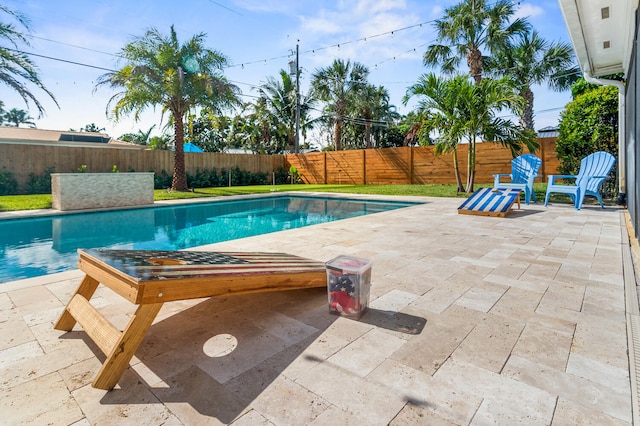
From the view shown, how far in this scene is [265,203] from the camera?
11375 millimetres

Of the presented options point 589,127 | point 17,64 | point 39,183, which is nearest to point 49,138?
point 39,183

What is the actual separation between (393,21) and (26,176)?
14661 millimetres

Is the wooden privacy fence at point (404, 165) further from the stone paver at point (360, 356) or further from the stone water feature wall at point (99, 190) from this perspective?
the stone paver at point (360, 356)

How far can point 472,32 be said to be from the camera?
13938 millimetres

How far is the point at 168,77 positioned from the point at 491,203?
10929mm

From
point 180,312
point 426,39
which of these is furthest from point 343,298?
point 426,39

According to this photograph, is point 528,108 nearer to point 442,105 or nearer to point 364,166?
point 364,166

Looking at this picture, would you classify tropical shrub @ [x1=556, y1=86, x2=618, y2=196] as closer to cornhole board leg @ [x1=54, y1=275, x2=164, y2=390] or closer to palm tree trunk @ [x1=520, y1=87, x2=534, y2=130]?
palm tree trunk @ [x1=520, y1=87, x2=534, y2=130]

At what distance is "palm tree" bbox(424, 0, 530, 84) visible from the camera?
44.3ft

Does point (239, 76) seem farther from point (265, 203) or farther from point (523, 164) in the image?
point (523, 164)

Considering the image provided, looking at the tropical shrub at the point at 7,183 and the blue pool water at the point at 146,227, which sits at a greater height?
the tropical shrub at the point at 7,183

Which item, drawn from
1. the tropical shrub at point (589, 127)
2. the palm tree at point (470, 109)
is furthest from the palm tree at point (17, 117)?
the tropical shrub at point (589, 127)

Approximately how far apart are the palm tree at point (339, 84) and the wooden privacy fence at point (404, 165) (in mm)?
2825

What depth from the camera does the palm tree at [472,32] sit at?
1352 centimetres
